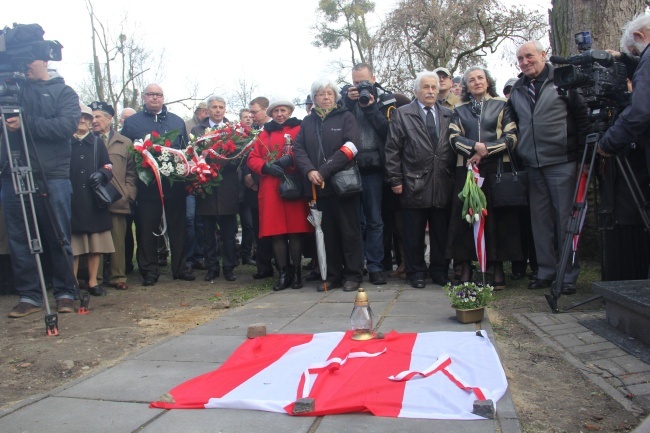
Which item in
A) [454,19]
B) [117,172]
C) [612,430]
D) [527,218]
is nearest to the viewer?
[612,430]

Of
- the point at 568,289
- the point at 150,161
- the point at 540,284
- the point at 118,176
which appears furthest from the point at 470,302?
the point at 118,176

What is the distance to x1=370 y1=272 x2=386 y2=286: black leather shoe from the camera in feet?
21.7

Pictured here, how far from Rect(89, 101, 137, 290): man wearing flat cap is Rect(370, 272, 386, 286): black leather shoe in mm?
2794

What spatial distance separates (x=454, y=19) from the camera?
76.4 ft

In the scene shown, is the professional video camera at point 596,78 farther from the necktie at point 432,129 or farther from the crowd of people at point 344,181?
the necktie at point 432,129

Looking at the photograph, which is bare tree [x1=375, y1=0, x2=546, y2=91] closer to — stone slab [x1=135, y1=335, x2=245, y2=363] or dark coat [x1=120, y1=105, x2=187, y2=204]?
dark coat [x1=120, y1=105, x2=187, y2=204]

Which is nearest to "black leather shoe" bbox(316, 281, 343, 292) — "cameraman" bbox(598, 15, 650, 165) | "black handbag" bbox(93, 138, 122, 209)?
"black handbag" bbox(93, 138, 122, 209)

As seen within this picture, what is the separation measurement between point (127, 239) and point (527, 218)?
491 centimetres

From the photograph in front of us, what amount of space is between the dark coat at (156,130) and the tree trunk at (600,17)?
4.79m

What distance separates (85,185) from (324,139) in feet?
8.27

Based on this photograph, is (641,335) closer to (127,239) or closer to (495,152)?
(495,152)

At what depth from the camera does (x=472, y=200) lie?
5.87m

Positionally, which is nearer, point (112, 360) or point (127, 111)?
point (112, 360)

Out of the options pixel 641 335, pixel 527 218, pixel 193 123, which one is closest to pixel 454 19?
pixel 193 123
